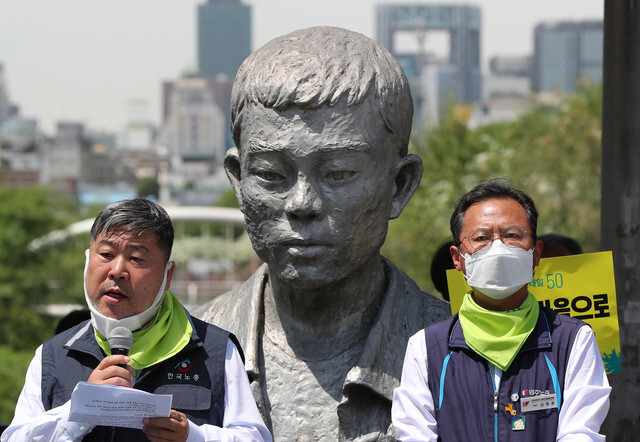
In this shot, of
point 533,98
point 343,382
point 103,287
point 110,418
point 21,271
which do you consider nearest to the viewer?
point 110,418

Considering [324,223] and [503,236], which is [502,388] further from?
[324,223]

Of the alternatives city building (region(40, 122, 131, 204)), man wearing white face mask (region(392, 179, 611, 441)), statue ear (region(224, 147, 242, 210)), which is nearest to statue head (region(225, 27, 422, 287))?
statue ear (region(224, 147, 242, 210))

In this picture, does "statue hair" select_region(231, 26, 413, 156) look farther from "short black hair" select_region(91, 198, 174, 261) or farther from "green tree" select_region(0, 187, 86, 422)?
"green tree" select_region(0, 187, 86, 422)

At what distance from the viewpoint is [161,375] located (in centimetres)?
367

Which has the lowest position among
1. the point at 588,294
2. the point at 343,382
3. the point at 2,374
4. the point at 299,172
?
the point at 2,374

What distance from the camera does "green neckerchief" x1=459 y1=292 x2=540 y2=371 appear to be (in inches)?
141

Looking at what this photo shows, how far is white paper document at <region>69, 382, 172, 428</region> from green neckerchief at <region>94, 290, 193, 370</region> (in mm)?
248

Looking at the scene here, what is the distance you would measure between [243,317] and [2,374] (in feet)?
76.5

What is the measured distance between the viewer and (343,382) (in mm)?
4449

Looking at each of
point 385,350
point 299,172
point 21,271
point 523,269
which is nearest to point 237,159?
point 299,172

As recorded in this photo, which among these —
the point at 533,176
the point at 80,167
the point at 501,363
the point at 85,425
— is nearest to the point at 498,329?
the point at 501,363

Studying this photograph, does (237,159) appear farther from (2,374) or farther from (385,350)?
(2,374)

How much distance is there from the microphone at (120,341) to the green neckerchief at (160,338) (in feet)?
0.39

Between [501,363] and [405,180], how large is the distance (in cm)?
116
